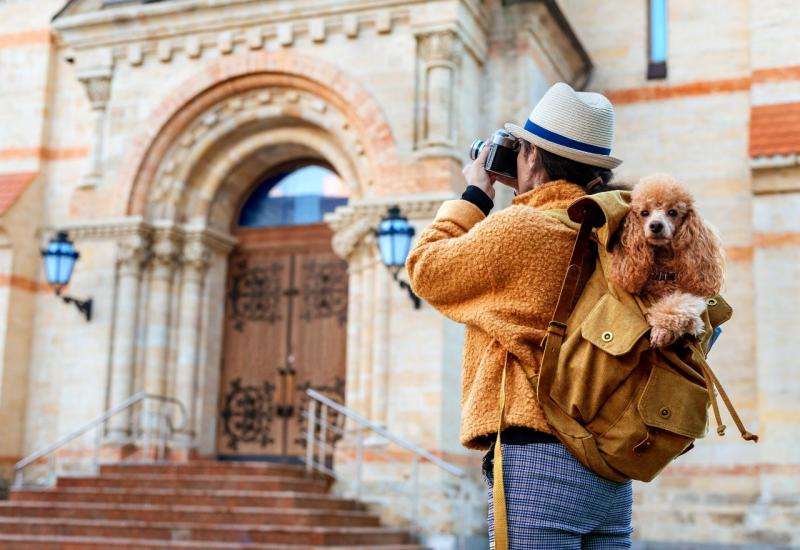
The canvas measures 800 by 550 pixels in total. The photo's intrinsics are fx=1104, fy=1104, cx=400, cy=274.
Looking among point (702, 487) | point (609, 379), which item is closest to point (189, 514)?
point (702, 487)

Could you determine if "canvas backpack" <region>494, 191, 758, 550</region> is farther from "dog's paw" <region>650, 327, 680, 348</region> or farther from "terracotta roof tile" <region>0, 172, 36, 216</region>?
"terracotta roof tile" <region>0, 172, 36, 216</region>

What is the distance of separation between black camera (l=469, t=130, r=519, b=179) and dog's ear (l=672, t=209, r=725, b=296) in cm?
51

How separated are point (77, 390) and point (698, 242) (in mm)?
10897

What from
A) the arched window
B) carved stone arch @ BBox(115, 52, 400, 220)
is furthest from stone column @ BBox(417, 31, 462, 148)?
the arched window

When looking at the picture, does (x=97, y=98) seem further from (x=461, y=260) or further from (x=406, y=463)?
(x=461, y=260)

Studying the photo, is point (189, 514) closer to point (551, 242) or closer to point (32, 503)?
point (32, 503)

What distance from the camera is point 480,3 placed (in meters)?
11.9

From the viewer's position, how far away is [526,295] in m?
2.51

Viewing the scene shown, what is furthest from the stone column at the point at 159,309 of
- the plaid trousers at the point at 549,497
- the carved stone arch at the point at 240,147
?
the plaid trousers at the point at 549,497

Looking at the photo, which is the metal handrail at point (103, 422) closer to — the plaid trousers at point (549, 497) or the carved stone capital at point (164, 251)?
the carved stone capital at point (164, 251)

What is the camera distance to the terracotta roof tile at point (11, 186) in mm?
13352

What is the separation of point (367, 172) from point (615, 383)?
9.42 meters

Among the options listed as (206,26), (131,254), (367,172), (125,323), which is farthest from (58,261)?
(367,172)

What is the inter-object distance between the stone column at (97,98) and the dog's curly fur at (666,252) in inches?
433
